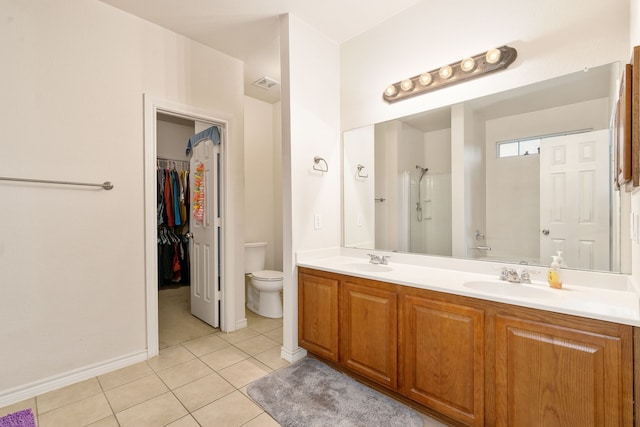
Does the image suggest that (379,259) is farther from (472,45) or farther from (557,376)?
(472,45)

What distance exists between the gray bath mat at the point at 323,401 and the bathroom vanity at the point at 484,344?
0.30 ft

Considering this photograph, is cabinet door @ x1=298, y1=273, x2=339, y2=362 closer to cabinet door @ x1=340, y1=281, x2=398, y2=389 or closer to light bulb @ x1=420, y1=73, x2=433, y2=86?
cabinet door @ x1=340, y1=281, x2=398, y2=389

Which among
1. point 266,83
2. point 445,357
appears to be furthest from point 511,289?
point 266,83

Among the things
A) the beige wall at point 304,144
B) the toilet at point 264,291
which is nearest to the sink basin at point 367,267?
the beige wall at point 304,144

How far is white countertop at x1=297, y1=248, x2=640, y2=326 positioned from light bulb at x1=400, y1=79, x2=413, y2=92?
4.19ft

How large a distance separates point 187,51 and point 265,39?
27.8 inches

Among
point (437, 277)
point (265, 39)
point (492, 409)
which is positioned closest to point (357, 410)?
point (492, 409)

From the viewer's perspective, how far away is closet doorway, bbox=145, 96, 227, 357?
2.42 meters

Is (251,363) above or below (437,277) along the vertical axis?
below

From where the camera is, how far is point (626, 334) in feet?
3.60

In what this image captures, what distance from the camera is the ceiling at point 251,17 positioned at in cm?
220

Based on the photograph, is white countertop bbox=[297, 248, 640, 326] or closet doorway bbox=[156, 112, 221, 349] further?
closet doorway bbox=[156, 112, 221, 349]

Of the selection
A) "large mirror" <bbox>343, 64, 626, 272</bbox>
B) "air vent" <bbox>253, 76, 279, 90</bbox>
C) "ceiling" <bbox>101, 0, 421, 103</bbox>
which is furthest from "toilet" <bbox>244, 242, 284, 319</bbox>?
"ceiling" <bbox>101, 0, 421, 103</bbox>

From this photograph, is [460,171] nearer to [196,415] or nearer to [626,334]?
[626,334]
